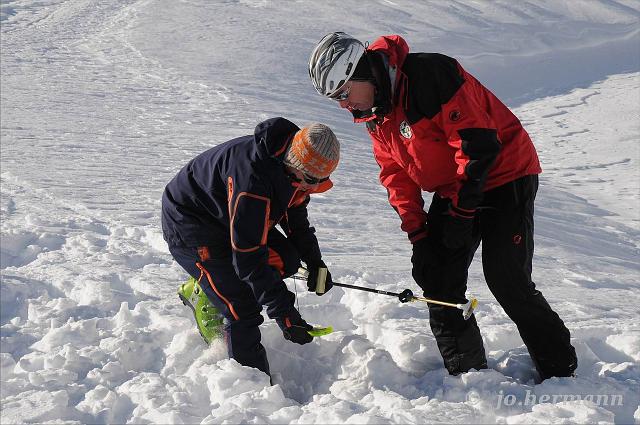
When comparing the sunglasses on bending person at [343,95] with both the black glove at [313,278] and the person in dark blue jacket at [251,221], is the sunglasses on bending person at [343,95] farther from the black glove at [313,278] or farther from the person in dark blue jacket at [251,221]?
the black glove at [313,278]

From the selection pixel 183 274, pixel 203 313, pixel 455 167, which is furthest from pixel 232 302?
pixel 183 274

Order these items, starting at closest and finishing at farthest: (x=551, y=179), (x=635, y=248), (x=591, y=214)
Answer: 1. (x=635, y=248)
2. (x=591, y=214)
3. (x=551, y=179)

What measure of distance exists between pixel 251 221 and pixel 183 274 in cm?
209

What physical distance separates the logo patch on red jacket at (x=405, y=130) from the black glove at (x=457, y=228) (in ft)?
1.42

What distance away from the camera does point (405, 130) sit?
3.56 m

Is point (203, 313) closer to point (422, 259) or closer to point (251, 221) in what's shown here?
point (251, 221)

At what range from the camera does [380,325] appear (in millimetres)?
4531

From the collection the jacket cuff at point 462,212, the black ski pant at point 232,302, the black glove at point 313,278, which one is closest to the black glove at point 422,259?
the jacket cuff at point 462,212

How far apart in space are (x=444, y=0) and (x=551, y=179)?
1455 centimetres

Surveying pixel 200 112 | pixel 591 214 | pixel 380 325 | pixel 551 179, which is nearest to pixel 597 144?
pixel 551 179

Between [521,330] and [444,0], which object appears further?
[444,0]

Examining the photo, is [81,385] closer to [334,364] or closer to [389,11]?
[334,364]

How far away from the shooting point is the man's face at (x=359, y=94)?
3486 mm

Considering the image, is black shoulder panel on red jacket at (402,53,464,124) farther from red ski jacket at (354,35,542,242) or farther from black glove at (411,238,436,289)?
black glove at (411,238,436,289)
